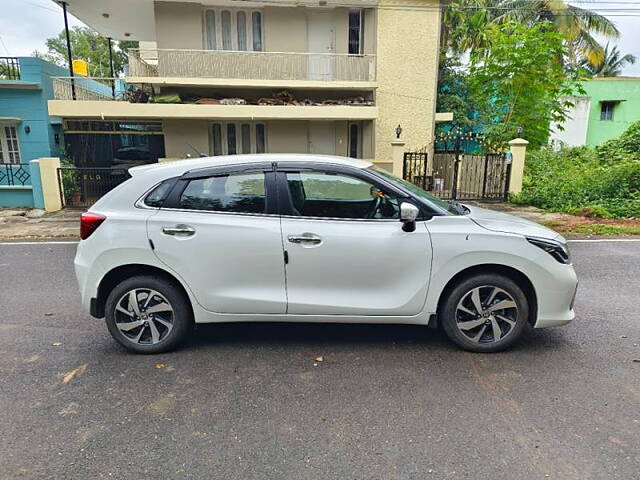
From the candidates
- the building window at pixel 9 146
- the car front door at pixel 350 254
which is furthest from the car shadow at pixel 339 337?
the building window at pixel 9 146

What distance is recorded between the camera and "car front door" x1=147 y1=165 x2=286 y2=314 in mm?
3725

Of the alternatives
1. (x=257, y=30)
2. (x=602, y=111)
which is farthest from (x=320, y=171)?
(x=602, y=111)

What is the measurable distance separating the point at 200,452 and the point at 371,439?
40.4 inches

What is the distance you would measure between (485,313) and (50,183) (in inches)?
504

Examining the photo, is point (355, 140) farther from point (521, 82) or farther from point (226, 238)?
point (226, 238)

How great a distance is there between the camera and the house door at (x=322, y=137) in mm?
17594

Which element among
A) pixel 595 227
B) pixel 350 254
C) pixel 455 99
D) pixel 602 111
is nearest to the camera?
pixel 350 254

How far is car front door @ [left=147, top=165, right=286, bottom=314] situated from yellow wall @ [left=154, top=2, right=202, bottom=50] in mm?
14534

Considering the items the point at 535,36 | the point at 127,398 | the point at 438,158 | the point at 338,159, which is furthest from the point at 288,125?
the point at 127,398

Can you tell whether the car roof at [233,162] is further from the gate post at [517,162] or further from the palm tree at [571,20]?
the palm tree at [571,20]

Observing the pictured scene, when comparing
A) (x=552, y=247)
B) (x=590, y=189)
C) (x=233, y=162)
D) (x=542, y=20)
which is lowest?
(x=590, y=189)

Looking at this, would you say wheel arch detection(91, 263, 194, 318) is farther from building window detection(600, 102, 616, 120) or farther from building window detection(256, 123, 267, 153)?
building window detection(600, 102, 616, 120)

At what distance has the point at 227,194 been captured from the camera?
3889 millimetres

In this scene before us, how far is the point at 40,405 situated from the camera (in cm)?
314
